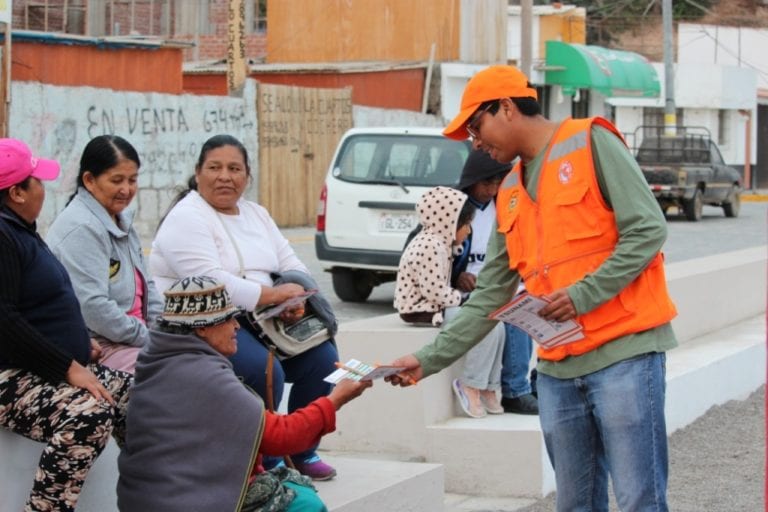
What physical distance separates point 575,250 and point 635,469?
2.41 ft

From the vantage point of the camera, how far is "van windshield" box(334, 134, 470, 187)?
526 inches

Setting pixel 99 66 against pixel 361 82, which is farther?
pixel 361 82

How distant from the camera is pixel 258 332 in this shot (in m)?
5.87

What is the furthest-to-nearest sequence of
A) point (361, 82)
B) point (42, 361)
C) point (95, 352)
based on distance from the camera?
point (361, 82), point (95, 352), point (42, 361)

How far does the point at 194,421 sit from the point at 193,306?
1.28 ft

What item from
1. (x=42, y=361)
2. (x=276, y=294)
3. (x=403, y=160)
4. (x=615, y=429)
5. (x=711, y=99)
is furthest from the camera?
(x=711, y=99)

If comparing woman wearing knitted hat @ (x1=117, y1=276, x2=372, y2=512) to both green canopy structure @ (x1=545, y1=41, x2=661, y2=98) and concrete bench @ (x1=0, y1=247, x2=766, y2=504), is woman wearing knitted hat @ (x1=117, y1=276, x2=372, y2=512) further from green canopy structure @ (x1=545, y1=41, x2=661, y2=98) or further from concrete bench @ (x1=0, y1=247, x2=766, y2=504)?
green canopy structure @ (x1=545, y1=41, x2=661, y2=98)

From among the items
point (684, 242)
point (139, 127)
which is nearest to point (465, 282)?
point (139, 127)

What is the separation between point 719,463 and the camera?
323 inches

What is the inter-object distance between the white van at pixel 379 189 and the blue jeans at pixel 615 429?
860 cm

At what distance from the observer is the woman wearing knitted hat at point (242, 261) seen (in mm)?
5773

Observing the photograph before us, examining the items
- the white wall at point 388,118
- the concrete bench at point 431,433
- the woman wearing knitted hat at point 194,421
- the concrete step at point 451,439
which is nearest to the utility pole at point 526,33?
the white wall at point 388,118

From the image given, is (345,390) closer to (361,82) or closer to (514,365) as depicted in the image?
(514,365)

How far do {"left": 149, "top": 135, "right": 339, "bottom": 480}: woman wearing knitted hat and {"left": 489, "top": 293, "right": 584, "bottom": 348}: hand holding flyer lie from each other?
150cm
